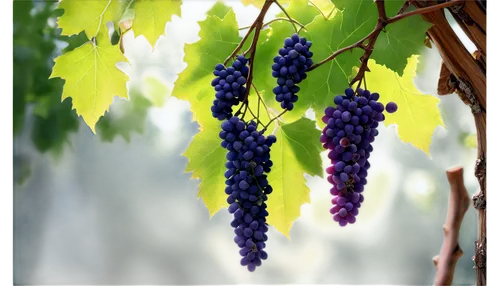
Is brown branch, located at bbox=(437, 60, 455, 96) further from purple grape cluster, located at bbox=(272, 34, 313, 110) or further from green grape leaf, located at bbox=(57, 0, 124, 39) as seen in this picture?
green grape leaf, located at bbox=(57, 0, 124, 39)

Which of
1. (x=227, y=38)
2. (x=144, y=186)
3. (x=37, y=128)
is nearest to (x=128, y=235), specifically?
(x=144, y=186)

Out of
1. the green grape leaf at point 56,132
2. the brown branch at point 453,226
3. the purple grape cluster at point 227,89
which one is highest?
the green grape leaf at point 56,132

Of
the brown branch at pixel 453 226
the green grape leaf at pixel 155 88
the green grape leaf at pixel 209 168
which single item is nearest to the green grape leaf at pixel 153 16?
the green grape leaf at pixel 209 168

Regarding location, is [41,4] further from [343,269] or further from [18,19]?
[343,269]

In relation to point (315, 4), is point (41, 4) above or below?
above

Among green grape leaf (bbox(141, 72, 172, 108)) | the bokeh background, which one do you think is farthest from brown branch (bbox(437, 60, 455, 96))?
green grape leaf (bbox(141, 72, 172, 108))

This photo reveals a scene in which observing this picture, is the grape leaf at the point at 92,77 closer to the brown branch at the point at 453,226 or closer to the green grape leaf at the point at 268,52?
the green grape leaf at the point at 268,52
